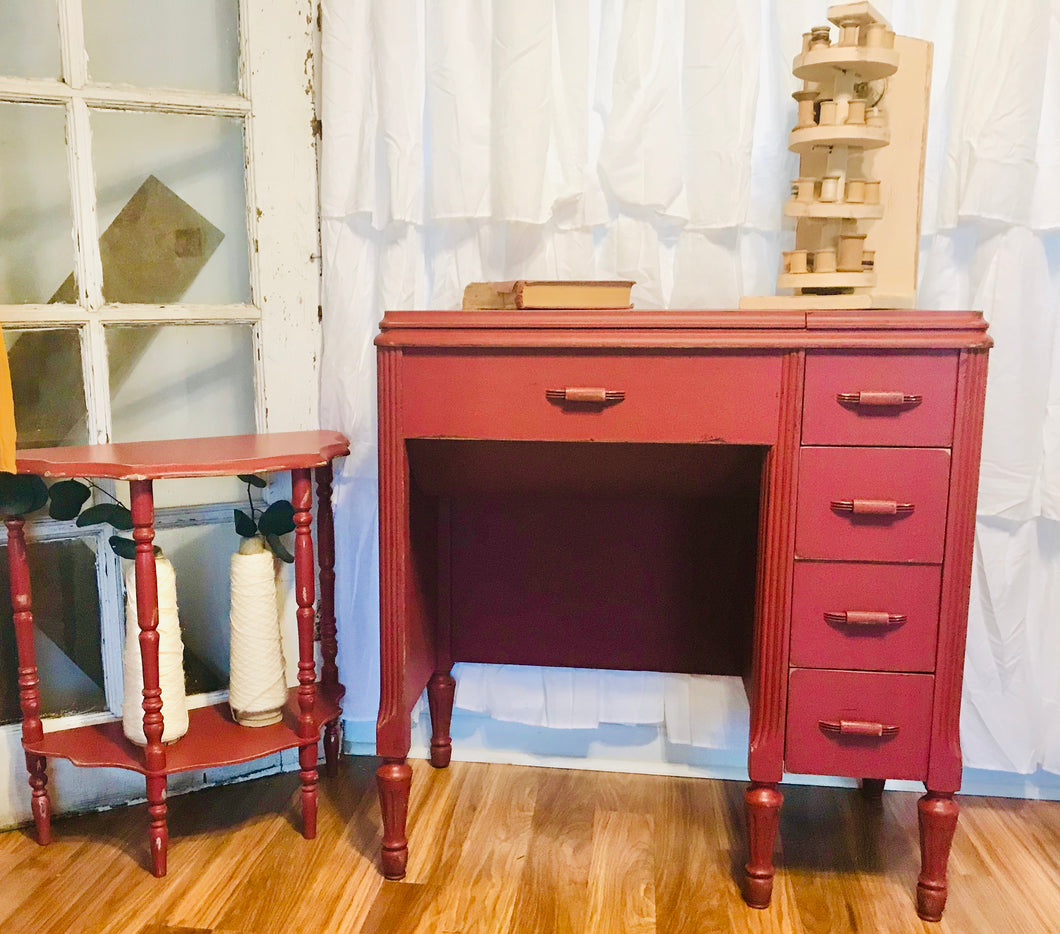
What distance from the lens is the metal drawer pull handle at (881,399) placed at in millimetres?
1206

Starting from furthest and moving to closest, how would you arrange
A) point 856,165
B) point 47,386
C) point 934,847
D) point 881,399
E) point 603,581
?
point 603,581 < point 47,386 < point 856,165 < point 934,847 < point 881,399

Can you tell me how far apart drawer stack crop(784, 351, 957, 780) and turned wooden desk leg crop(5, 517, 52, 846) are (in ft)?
3.91

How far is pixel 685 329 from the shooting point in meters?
1.24

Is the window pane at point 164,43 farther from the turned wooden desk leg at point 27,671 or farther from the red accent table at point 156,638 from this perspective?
the turned wooden desk leg at point 27,671

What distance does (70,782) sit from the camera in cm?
160

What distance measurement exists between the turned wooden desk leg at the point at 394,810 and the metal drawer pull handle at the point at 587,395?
1.99ft

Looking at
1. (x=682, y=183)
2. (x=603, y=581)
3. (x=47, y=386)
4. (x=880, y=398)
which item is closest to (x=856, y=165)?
(x=682, y=183)

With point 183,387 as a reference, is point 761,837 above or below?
below

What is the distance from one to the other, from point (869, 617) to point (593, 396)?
49 centimetres

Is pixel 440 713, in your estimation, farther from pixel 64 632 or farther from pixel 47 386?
pixel 47 386

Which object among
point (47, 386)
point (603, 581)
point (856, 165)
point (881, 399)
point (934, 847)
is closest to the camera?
point (881, 399)

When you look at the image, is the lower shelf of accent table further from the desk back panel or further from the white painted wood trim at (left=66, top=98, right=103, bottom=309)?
Result: the white painted wood trim at (left=66, top=98, right=103, bottom=309)

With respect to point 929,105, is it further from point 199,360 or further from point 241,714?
point 241,714

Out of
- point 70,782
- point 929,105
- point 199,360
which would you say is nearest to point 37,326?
point 199,360
